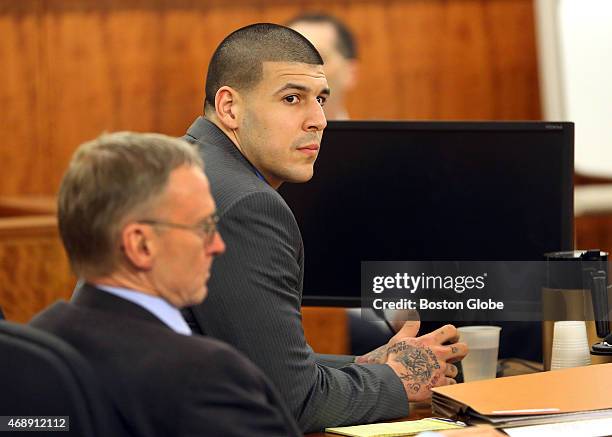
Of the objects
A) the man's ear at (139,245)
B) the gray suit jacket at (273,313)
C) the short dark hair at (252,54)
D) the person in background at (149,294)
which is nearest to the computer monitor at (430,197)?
the short dark hair at (252,54)

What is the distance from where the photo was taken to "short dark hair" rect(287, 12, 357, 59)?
5.46 meters

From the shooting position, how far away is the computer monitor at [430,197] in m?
2.68

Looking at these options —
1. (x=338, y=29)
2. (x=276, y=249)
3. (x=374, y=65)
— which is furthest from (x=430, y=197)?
(x=374, y=65)

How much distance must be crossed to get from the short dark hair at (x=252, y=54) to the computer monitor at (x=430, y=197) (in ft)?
1.39

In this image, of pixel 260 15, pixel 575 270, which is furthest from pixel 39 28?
pixel 575 270

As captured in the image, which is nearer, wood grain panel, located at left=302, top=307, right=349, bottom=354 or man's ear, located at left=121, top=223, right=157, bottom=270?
man's ear, located at left=121, top=223, right=157, bottom=270

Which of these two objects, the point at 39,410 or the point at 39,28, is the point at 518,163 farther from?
the point at 39,28

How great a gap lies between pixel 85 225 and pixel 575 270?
3.93 ft

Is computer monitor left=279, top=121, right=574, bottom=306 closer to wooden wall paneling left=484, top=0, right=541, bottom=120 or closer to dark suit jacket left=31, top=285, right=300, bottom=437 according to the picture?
dark suit jacket left=31, top=285, right=300, bottom=437

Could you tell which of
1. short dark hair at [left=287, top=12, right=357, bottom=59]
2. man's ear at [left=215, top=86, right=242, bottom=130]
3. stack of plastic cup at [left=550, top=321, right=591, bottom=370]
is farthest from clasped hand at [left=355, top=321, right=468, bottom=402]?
short dark hair at [left=287, top=12, right=357, bottom=59]

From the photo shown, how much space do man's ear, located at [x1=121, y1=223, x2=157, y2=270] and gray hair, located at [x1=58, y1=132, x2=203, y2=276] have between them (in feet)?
0.04

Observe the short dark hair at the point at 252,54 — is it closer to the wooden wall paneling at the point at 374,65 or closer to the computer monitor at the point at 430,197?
the computer monitor at the point at 430,197

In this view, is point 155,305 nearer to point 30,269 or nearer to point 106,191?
point 106,191

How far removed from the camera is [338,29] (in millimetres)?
5531
